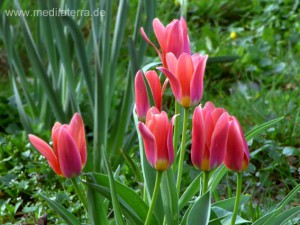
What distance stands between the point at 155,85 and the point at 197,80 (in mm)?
141

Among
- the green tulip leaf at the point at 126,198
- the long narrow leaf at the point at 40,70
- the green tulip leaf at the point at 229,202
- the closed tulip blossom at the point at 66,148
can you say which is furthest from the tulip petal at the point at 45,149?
the long narrow leaf at the point at 40,70

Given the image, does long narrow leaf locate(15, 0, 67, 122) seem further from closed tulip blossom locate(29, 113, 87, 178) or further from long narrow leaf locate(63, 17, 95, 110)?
closed tulip blossom locate(29, 113, 87, 178)

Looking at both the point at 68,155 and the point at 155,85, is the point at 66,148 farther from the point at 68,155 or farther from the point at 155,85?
the point at 155,85

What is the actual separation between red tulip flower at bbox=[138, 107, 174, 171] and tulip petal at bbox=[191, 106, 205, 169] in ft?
0.17

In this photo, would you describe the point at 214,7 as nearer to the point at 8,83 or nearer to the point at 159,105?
the point at 8,83

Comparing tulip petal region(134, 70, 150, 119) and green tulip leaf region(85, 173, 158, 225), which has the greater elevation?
tulip petal region(134, 70, 150, 119)

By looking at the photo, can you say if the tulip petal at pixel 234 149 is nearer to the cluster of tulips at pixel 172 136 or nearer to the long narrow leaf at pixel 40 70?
the cluster of tulips at pixel 172 136

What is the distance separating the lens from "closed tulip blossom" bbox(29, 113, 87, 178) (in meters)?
1.35

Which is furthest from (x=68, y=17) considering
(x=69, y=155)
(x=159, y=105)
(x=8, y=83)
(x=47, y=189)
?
(x=8, y=83)

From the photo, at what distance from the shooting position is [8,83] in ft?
12.1

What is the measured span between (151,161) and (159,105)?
25 centimetres

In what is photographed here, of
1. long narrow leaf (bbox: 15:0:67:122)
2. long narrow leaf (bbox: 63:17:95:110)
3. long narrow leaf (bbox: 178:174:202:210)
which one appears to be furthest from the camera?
long narrow leaf (bbox: 15:0:67:122)

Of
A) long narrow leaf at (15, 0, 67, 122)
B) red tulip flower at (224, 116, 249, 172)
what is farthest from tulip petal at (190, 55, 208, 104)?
long narrow leaf at (15, 0, 67, 122)

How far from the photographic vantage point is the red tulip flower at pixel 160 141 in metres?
1.29
